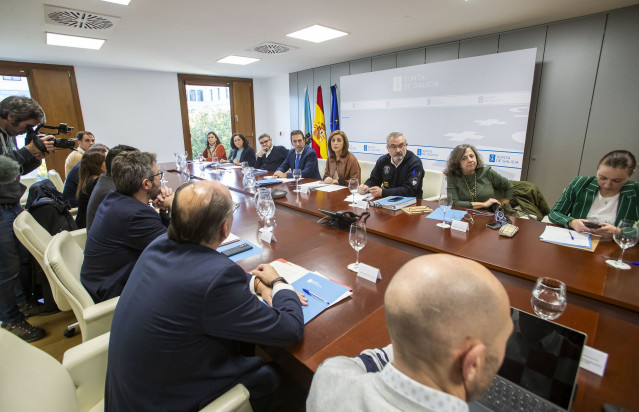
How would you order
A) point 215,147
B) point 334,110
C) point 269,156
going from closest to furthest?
1. point 269,156
2. point 215,147
3. point 334,110

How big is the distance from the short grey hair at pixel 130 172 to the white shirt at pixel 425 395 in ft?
5.51

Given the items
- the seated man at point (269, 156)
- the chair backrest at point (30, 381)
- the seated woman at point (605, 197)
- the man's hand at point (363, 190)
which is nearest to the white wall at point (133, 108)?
the seated man at point (269, 156)

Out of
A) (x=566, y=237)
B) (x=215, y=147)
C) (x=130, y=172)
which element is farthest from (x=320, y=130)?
(x=566, y=237)

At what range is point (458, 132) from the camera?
15.6 feet

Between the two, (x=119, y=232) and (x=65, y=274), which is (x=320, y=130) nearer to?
(x=119, y=232)

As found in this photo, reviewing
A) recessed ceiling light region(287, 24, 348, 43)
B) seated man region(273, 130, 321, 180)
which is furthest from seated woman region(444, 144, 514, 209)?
recessed ceiling light region(287, 24, 348, 43)

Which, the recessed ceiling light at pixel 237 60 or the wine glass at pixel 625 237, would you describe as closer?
the wine glass at pixel 625 237

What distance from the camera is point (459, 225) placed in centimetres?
189

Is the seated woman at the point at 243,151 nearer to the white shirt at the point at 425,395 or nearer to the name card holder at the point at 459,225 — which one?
the name card holder at the point at 459,225

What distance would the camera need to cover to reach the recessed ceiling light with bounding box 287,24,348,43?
404 centimetres

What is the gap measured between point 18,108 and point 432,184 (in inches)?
147

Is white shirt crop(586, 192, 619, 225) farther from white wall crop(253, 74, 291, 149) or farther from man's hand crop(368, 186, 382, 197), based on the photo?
white wall crop(253, 74, 291, 149)

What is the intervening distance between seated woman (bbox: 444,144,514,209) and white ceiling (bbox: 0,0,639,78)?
1.74 metres

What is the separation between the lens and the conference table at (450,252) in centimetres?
90
